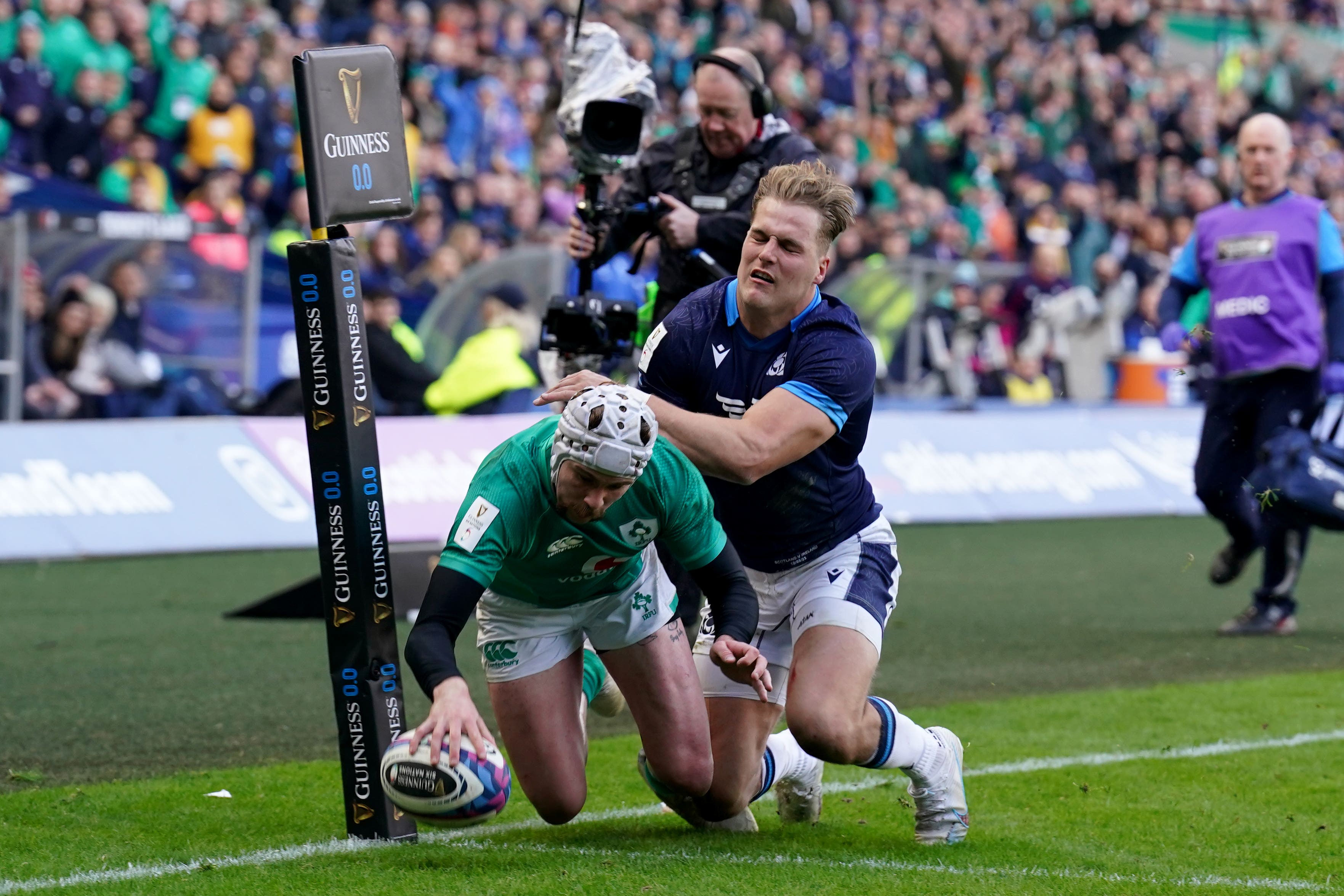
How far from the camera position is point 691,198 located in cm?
763

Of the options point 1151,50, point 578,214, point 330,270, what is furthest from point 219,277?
point 1151,50

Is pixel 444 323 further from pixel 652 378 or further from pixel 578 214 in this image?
pixel 652 378

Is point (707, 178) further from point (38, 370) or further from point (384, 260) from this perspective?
point (384, 260)

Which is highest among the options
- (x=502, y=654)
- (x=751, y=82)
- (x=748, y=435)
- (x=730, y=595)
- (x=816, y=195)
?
(x=751, y=82)

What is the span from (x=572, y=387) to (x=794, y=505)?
1.03 metres

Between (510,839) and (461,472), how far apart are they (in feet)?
25.5

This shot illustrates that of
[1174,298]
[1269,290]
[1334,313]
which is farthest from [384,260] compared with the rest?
[1334,313]

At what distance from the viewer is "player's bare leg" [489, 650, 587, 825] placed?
5.06 metres

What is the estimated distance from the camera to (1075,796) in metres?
5.84

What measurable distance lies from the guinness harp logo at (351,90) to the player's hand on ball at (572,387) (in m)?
0.93

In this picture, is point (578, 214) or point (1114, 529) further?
point (1114, 529)

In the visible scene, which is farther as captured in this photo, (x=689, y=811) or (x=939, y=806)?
(x=689, y=811)

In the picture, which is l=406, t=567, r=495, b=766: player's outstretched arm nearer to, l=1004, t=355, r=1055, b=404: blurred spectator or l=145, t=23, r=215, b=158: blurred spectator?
l=145, t=23, r=215, b=158: blurred spectator

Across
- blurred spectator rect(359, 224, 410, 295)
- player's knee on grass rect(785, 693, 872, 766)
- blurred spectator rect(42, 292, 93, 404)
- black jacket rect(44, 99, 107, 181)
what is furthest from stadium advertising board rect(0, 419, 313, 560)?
player's knee on grass rect(785, 693, 872, 766)
